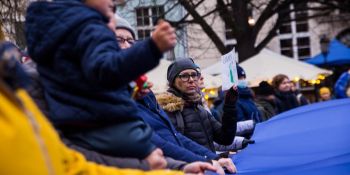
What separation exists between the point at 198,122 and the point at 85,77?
9.72ft

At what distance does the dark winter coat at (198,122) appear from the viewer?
4.89 m

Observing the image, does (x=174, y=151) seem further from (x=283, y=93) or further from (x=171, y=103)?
(x=283, y=93)

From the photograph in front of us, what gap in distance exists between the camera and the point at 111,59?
76.6 inches

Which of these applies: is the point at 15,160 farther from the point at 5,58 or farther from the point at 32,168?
the point at 5,58

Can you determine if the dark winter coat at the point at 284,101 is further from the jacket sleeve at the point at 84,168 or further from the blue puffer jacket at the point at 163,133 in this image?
the jacket sleeve at the point at 84,168

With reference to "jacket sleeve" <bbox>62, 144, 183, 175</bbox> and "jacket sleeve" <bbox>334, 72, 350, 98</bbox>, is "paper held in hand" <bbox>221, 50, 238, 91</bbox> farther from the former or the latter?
"jacket sleeve" <bbox>334, 72, 350, 98</bbox>

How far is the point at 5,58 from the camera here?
161 centimetres

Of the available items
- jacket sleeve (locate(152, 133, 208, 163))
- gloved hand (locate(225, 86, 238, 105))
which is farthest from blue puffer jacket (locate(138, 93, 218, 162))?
gloved hand (locate(225, 86, 238, 105))

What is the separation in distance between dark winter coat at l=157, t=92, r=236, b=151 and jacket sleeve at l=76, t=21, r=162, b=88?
282 centimetres

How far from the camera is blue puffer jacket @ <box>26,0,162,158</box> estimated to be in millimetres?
1997

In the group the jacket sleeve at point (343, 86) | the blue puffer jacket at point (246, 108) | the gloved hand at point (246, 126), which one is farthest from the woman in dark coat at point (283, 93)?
the gloved hand at point (246, 126)

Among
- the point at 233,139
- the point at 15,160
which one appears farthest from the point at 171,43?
the point at 233,139

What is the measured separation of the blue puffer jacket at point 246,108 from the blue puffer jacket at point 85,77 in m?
6.47

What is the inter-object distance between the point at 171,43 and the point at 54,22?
0.44 metres
